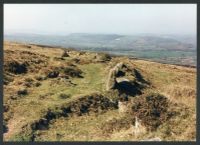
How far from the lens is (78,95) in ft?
94.9

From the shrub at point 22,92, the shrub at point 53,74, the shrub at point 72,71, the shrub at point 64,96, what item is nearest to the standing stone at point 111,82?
the shrub at point 64,96

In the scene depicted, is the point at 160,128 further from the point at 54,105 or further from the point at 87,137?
the point at 54,105

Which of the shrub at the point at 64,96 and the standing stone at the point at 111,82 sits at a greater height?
the standing stone at the point at 111,82

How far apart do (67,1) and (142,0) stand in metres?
3.79

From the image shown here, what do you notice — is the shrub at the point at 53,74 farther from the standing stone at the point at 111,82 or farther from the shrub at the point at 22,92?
the standing stone at the point at 111,82

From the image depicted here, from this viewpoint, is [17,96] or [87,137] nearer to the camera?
[87,137]

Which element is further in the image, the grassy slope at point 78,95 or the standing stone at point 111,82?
the standing stone at point 111,82

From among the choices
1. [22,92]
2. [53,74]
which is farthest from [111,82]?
[22,92]

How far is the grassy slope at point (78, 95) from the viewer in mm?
23922

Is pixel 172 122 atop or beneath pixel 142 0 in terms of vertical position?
beneath

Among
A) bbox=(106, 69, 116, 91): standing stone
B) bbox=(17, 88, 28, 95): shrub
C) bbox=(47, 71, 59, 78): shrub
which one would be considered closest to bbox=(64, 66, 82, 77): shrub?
bbox=(47, 71, 59, 78): shrub

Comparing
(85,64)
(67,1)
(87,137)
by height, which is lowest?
(87,137)

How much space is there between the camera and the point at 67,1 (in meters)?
18.3

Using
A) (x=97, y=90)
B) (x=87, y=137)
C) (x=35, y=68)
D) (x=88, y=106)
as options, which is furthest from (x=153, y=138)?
(x=35, y=68)
